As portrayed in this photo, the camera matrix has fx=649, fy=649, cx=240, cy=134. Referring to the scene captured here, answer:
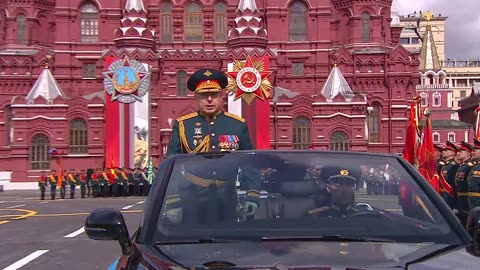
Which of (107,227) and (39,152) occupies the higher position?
(107,227)

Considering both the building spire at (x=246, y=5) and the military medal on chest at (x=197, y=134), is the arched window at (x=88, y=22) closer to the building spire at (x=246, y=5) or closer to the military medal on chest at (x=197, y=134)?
the building spire at (x=246, y=5)

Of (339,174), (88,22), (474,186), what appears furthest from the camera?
(88,22)

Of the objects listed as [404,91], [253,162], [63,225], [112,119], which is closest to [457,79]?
[404,91]

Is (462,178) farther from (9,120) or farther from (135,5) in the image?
(9,120)

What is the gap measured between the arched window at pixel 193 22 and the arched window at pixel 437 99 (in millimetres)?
46831

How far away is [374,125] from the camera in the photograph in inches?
1861

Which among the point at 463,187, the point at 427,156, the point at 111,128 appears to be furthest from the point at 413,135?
the point at 111,128

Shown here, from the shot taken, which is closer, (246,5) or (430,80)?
(246,5)

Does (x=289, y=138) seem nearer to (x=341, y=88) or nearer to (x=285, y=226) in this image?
(x=341, y=88)

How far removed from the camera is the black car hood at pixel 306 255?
2.64 metres

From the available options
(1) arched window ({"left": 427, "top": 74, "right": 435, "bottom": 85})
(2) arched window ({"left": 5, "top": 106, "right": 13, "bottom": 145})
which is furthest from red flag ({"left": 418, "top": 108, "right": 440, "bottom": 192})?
(1) arched window ({"left": 427, "top": 74, "right": 435, "bottom": 85})

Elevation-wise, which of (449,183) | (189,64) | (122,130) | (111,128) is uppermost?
(189,64)

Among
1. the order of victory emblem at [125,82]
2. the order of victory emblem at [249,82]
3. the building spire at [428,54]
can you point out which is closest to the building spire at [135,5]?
the order of victory emblem at [125,82]

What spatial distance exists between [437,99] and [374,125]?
42.4m
